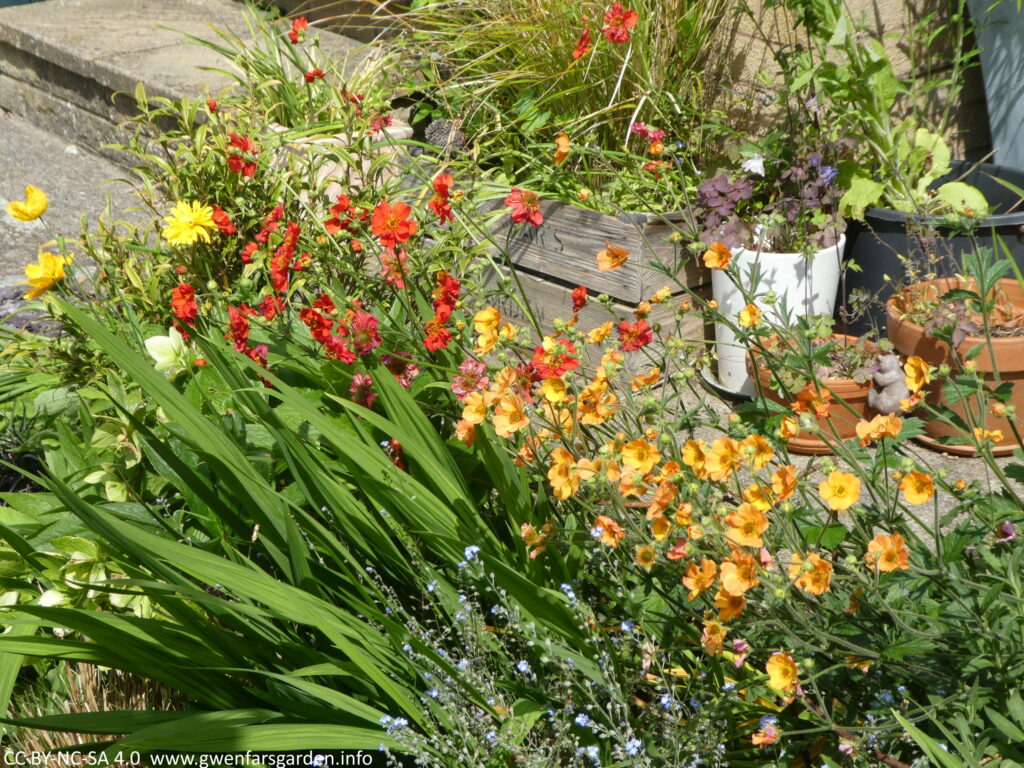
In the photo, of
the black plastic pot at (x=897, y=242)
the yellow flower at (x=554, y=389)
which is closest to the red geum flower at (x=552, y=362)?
the yellow flower at (x=554, y=389)

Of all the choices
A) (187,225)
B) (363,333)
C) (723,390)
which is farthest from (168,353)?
(723,390)

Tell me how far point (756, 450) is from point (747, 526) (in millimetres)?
113

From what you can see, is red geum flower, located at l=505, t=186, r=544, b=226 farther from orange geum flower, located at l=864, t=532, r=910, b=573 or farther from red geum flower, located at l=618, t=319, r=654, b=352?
orange geum flower, located at l=864, t=532, r=910, b=573

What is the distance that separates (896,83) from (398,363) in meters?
1.94

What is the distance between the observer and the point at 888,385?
2600 mm

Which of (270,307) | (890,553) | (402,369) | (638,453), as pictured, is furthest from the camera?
(270,307)

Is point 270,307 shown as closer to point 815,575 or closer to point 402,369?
point 402,369

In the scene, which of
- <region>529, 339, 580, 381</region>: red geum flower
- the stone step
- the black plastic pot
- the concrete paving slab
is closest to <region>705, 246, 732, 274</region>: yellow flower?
<region>529, 339, 580, 381</region>: red geum flower

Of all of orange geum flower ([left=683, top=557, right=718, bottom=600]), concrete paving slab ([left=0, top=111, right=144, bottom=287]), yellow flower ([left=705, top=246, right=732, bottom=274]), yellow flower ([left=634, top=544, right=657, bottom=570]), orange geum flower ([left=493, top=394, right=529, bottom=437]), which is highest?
yellow flower ([left=705, top=246, right=732, bottom=274])

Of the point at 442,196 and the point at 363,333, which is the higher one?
the point at 442,196

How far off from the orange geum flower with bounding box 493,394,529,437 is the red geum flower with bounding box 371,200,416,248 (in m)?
0.53

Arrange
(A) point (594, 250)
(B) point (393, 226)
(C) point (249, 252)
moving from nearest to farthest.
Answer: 1. (B) point (393, 226)
2. (C) point (249, 252)
3. (A) point (594, 250)

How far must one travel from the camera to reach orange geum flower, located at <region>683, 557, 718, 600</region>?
121cm

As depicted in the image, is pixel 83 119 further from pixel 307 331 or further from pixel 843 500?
pixel 843 500
